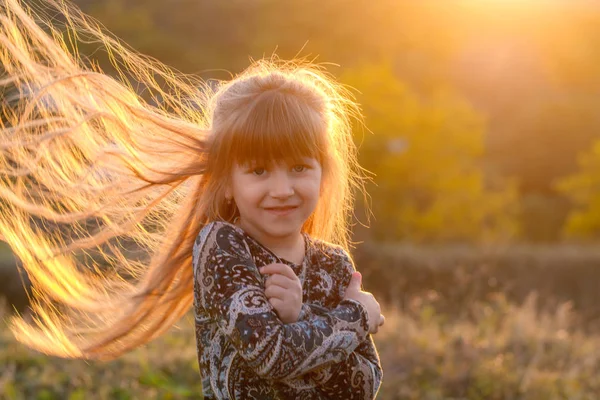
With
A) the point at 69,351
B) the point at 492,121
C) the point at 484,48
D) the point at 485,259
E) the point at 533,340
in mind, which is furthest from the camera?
the point at 484,48

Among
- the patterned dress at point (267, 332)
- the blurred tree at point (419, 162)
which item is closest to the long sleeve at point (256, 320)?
the patterned dress at point (267, 332)

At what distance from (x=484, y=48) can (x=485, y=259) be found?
3664 cm

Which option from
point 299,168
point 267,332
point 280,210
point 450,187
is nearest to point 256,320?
point 267,332

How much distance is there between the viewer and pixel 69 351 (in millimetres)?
2992

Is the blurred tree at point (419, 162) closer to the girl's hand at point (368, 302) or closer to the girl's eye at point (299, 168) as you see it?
the girl's hand at point (368, 302)

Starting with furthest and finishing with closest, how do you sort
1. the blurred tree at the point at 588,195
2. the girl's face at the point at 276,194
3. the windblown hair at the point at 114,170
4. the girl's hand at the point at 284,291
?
the blurred tree at the point at 588,195, the windblown hair at the point at 114,170, the girl's face at the point at 276,194, the girl's hand at the point at 284,291

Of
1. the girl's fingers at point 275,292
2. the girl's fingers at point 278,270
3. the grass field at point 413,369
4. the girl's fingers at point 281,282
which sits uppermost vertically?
the girl's fingers at point 278,270

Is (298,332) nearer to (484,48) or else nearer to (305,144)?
(305,144)

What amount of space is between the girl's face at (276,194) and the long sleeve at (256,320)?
0.09 m

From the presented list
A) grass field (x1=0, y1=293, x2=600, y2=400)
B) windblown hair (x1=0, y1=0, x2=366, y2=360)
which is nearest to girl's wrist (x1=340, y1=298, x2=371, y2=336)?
windblown hair (x1=0, y1=0, x2=366, y2=360)

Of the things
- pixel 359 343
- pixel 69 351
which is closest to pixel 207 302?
pixel 359 343

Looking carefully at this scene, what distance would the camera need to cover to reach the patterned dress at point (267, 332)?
6.95ft

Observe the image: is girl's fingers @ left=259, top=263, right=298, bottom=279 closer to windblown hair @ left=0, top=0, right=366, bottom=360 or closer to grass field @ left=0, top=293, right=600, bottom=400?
windblown hair @ left=0, top=0, right=366, bottom=360

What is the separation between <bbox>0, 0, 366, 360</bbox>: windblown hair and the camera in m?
2.60
